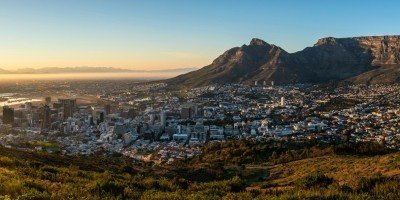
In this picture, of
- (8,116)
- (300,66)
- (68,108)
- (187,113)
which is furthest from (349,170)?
(300,66)

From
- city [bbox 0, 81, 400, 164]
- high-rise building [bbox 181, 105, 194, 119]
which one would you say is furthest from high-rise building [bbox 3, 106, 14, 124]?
high-rise building [bbox 181, 105, 194, 119]

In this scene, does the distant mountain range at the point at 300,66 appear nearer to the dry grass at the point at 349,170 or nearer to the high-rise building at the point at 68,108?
the high-rise building at the point at 68,108

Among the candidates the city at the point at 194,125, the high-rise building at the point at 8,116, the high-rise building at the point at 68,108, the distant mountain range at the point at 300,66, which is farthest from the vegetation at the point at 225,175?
the distant mountain range at the point at 300,66

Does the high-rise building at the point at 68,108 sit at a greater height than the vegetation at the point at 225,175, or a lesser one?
lesser

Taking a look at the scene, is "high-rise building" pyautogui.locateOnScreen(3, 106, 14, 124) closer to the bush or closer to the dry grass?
the dry grass

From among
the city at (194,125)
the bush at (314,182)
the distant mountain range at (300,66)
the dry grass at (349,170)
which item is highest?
the distant mountain range at (300,66)

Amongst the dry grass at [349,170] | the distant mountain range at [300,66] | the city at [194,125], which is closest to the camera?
the dry grass at [349,170]

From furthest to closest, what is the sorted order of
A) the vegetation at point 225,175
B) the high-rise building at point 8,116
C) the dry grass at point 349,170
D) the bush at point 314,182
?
the high-rise building at point 8,116 → the dry grass at point 349,170 → the bush at point 314,182 → the vegetation at point 225,175
